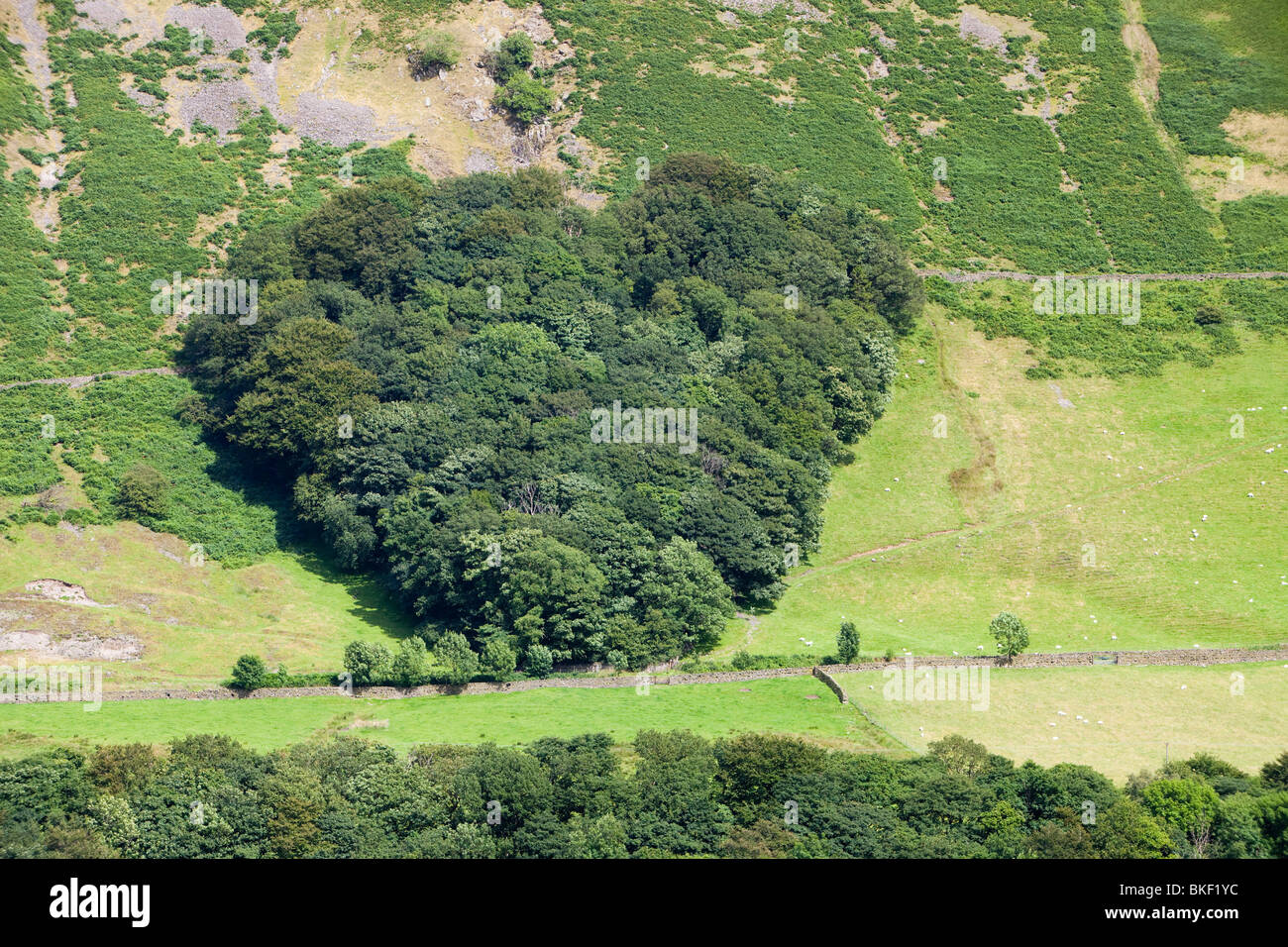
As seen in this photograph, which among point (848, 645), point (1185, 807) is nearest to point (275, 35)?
point (848, 645)

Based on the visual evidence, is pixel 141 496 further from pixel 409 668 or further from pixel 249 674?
pixel 409 668

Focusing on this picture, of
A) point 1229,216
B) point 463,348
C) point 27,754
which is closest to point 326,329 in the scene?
point 463,348

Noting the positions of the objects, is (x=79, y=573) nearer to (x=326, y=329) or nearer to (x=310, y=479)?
(x=310, y=479)

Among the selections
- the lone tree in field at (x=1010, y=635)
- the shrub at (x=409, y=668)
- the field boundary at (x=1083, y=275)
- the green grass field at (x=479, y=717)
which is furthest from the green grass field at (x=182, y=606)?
the field boundary at (x=1083, y=275)

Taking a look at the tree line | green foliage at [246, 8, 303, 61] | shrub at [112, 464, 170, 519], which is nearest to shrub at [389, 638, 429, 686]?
the tree line

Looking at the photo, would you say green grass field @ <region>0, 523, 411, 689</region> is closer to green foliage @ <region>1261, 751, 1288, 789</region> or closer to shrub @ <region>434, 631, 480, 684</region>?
shrub @ <region>434, 631, 480, 684</region>

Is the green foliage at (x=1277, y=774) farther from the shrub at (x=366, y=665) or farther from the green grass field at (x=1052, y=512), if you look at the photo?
the shrub at (x=366, y=665)

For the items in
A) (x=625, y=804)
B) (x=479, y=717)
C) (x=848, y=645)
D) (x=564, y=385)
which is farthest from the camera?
(x=564, y=385)
